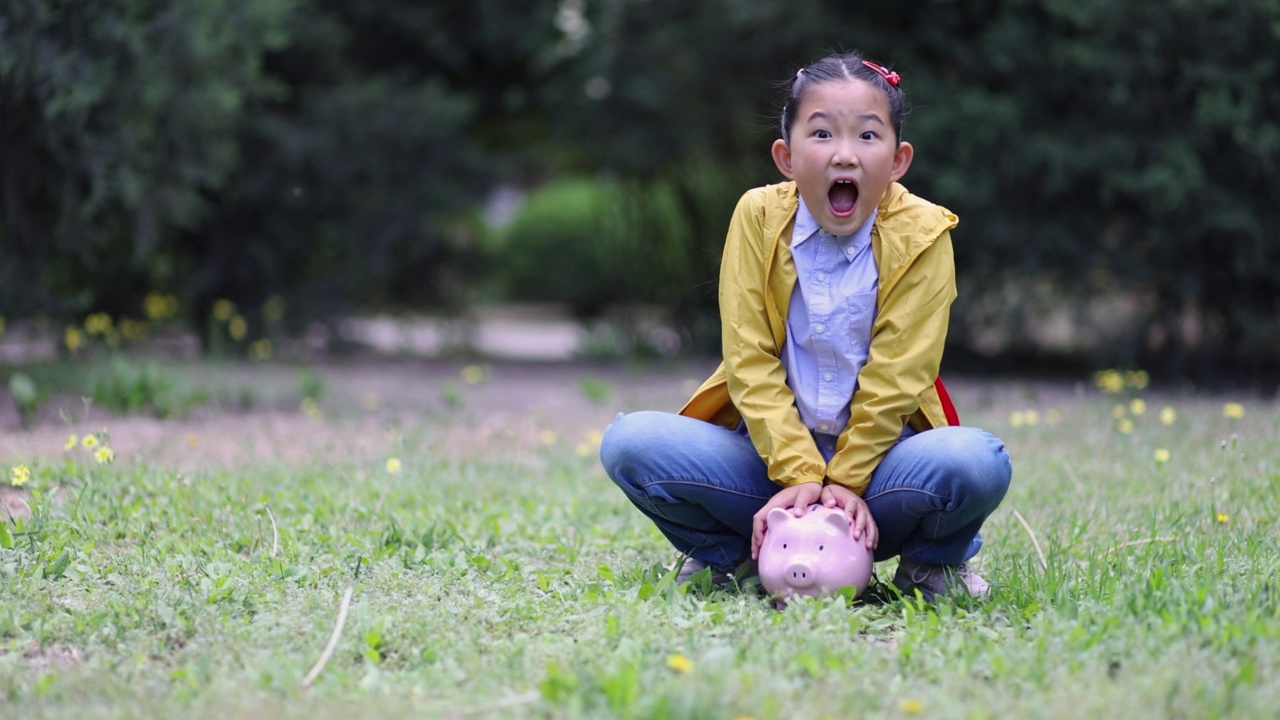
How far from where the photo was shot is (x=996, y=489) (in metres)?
2.71

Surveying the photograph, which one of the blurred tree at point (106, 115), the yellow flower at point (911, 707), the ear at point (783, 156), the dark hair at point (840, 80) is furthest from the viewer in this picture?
the blurred tree at point (106, 115)

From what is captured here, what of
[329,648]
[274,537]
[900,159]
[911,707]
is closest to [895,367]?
[900,159]

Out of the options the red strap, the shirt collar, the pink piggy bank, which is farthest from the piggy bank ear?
the shirt collar

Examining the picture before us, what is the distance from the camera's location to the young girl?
2.77 m

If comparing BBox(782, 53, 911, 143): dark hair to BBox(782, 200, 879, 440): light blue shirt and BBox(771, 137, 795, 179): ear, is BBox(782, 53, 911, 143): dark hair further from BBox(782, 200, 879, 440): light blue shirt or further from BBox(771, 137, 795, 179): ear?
BBox(782, 200, 879, 440): light blue shirt

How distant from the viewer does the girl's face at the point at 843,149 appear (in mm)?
2785

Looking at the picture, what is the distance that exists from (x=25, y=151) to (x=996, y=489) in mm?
5272

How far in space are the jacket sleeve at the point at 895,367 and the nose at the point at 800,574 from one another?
24 cm

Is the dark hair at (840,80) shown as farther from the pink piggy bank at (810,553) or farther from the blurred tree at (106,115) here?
the blurred tree at (106,115)

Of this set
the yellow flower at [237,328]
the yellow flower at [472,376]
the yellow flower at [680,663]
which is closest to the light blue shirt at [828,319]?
the yellow flower at [680,663]

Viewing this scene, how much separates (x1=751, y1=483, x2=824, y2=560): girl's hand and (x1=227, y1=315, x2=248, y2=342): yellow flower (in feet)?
21.2

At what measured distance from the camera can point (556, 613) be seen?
2822 mm

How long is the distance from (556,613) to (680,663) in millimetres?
612

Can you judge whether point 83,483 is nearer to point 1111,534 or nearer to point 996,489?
point 996,489
